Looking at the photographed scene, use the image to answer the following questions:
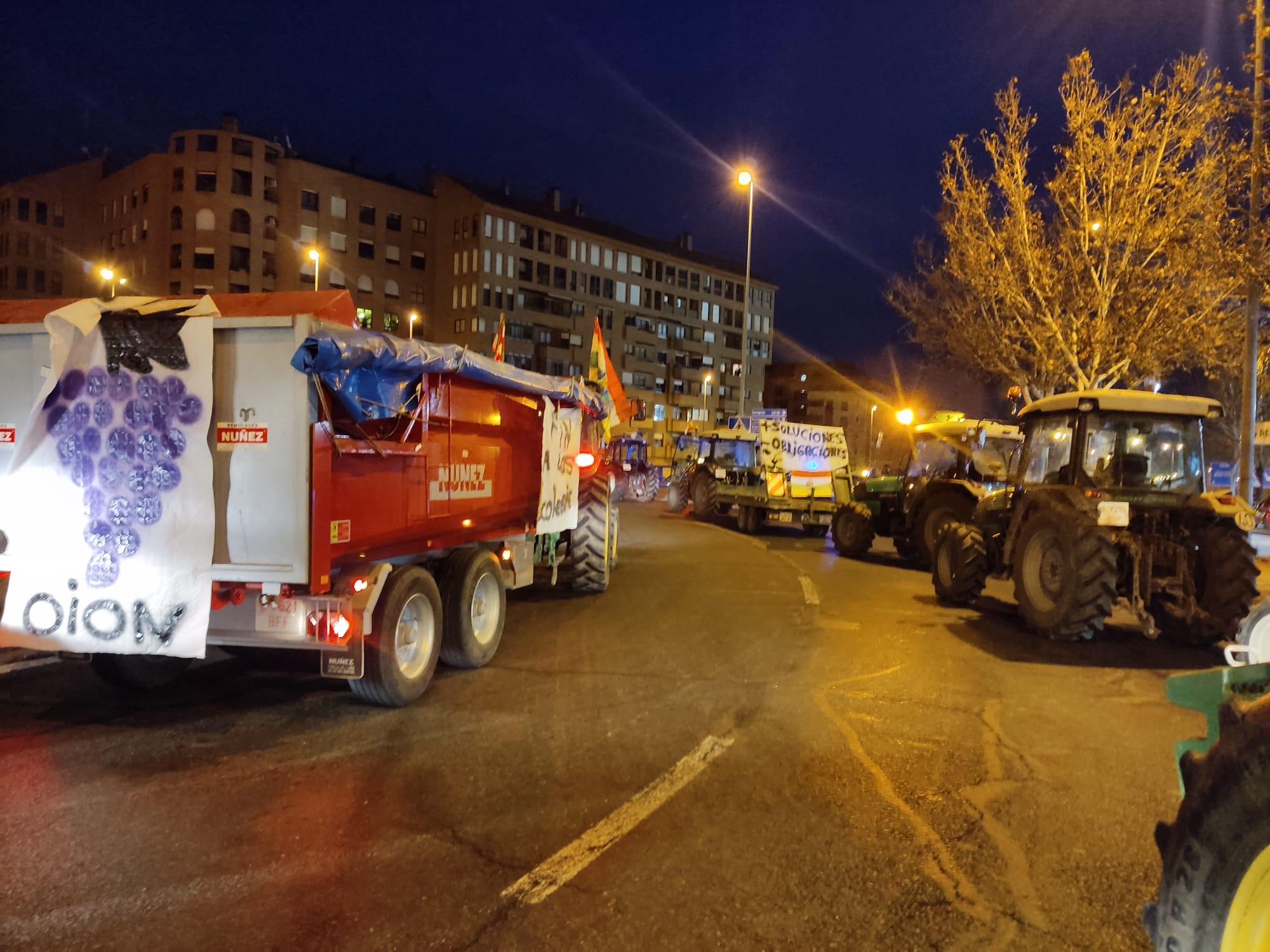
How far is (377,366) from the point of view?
221 inches

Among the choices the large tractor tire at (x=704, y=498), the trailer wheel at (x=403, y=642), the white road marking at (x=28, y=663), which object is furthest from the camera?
the large tractor tire at (x=704, y=498)

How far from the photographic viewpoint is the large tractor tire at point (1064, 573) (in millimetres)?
8570

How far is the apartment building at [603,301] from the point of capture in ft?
211

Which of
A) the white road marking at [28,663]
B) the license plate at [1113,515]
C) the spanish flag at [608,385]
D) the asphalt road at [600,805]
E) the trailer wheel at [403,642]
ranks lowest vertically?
the white road marking at [28,663]

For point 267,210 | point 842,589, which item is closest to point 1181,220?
point 842,589

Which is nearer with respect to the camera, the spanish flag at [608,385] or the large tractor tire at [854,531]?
the spanish flag at [608,385]

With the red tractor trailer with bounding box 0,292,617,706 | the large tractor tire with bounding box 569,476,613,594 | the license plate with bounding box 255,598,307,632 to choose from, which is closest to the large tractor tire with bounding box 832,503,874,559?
the large tractor tire with bounding box 569,476,613,594

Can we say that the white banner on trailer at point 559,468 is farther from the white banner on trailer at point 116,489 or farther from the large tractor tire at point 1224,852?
the large tractor tire at point 1224,852

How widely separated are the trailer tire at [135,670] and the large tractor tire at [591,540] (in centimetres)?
539

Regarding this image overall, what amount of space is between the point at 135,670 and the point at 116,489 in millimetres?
1762

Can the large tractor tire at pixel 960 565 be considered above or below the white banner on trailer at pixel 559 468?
below

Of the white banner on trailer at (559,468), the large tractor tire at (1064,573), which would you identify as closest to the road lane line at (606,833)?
the white banner on trailer at (559,468)

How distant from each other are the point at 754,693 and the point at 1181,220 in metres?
15.3

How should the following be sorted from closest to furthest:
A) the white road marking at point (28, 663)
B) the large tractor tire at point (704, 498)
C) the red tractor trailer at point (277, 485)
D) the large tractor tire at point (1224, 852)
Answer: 1. the large tractor tire at point (1224, 852)
2. the red tractor trailer at point (277, 485)
3. the white road marking at point (28, 663)
4. the large tractor tire at point (704, 498)
